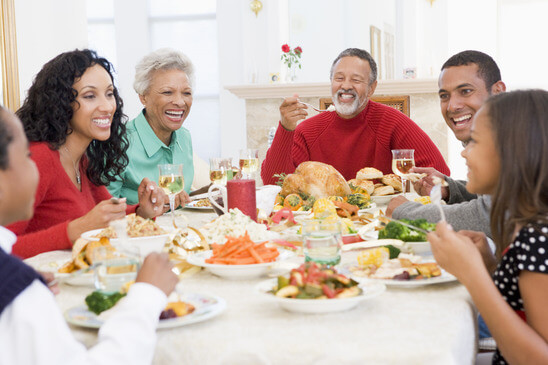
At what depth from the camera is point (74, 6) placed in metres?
5.52

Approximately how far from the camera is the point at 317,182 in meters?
2.58

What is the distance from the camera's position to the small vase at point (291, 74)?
680 centimetres

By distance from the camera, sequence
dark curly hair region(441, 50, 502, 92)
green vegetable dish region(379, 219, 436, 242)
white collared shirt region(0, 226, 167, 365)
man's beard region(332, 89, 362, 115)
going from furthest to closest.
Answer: man's beard region(332, 89, 362, 115)
dark curly hair region(441, 50, 502, 92)
green vegetable dish region(379, 219, 436, 242)
white collared shirt region(0, 226, 167, 365)

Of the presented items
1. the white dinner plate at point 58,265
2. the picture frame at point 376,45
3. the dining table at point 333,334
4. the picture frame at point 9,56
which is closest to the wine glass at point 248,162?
the white dinner plate at point 58,265

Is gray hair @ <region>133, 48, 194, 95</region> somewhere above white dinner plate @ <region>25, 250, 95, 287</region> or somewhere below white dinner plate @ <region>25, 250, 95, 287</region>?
above

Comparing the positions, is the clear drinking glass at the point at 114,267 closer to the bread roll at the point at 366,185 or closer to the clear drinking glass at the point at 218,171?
the clear drinking glass at the point at 218,171

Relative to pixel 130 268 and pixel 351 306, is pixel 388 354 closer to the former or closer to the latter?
pixel 351 306

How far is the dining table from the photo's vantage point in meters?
0.97

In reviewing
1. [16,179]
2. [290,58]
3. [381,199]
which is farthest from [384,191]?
[290,58]

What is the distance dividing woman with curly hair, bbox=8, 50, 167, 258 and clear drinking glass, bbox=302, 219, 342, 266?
0.79 meters

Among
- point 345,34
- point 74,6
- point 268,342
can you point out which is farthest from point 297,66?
point 268,342

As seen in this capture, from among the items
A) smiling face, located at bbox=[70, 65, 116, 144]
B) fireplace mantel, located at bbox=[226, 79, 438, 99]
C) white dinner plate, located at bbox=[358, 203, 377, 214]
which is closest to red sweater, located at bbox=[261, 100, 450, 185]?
white dinner plate, located at bbox=[358, 203, 377, 214]

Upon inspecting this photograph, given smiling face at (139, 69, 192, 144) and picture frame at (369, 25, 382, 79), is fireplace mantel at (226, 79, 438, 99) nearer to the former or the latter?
picture frame at (369, 25, 382, 79)

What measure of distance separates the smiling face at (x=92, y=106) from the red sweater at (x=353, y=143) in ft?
4.24
